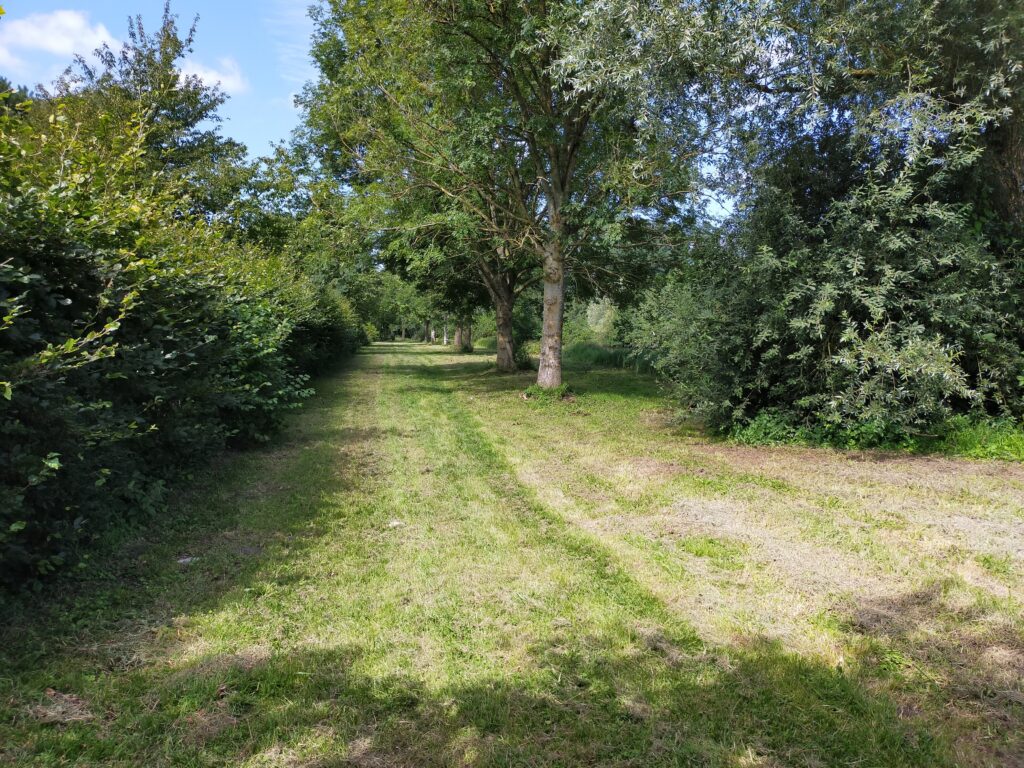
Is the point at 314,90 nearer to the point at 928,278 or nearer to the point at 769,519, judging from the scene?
the point at 928,278

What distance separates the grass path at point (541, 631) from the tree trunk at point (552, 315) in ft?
25.9

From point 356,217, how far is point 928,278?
448 inches

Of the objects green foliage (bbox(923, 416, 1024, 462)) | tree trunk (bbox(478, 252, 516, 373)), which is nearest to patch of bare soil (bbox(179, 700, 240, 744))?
green foliage (bbox(923, 416, 1024, 462))

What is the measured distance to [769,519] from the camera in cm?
524

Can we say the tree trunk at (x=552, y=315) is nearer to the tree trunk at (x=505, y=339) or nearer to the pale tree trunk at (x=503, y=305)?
the pale tree trunk at (x=503, y=305)

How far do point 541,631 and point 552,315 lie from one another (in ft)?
36.6

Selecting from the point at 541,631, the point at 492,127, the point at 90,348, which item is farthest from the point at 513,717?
the point at 492,127

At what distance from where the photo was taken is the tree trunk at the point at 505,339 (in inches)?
814

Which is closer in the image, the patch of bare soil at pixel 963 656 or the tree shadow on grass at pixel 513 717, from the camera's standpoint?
the tree shadow on grass at pixel 513 717

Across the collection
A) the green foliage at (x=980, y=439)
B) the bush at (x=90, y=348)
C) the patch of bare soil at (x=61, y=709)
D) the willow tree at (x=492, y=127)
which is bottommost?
the patch of bare soil at (x=61, y=709)

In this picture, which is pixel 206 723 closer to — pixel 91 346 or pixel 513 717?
pixel 513 717

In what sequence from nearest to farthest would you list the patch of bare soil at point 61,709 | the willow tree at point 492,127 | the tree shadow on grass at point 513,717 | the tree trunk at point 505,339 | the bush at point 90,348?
the tree shadow on grass at point 513,717
the patch of bare soil at point 61,709
the bush at point 90,348
the willow tree at point 492,127
the tree trunk at point 505,339

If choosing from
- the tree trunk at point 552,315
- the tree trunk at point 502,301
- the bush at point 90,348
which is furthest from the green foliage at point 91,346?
the tree trunk at point 502,301

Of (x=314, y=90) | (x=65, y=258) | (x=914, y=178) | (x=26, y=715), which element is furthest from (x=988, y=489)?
(x=314, y=90)
